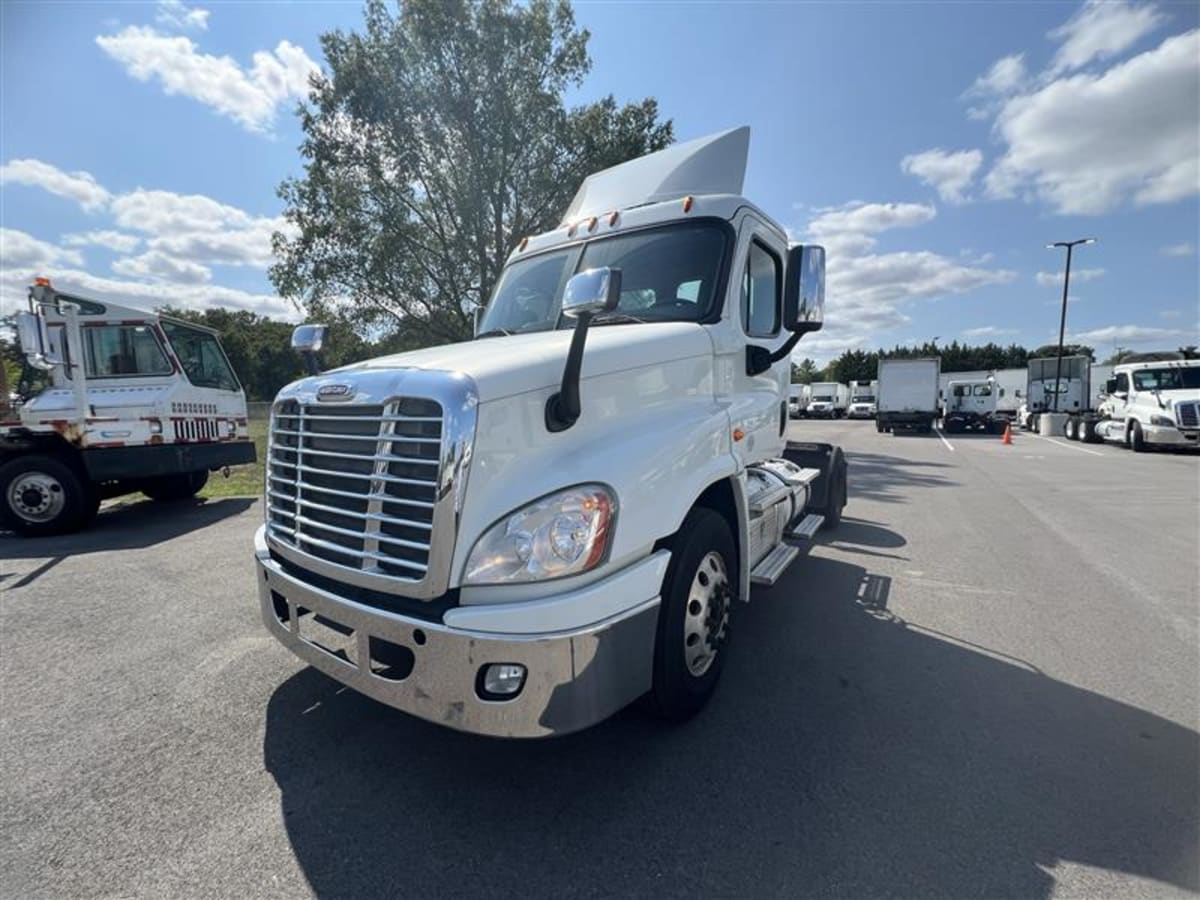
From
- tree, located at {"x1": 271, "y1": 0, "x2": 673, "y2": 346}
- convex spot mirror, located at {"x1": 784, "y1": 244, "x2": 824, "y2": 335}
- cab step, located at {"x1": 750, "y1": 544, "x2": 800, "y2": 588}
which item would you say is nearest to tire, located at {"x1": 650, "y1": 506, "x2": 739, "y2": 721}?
cab step, located at {"x1": 750, "y1": 544, "x2": 800, "y2": 588}

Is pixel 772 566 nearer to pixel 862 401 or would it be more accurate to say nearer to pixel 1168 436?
pixel 1168 436

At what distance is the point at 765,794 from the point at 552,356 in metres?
2.07

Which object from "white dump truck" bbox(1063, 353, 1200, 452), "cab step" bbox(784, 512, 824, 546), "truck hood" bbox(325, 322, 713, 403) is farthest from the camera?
"white dump truck" bbox(1063, 353, 1200, 452)

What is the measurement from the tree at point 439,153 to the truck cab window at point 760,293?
1531 centimetres

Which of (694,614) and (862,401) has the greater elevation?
(694,614)

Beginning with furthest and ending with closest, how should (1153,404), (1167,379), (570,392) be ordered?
1. (1167,379)
2. (1153,404)
3. (570,392)

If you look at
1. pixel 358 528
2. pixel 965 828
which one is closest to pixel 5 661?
pixel 358 528

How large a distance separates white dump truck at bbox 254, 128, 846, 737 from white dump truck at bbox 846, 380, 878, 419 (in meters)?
45.8

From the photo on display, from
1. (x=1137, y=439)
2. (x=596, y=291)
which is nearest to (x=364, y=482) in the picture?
(x=596, y=291)

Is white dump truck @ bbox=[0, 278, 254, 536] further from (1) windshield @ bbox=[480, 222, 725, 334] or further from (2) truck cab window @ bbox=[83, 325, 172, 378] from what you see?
(1) windshield @ bbox=[480, 222, 725, 334]

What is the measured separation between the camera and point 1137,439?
58.9 ft

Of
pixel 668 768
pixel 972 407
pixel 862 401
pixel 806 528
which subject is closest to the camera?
pixel 668 768

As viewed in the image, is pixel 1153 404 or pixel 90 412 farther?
pixel 1153 404

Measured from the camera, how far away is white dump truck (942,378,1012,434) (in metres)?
29.4
